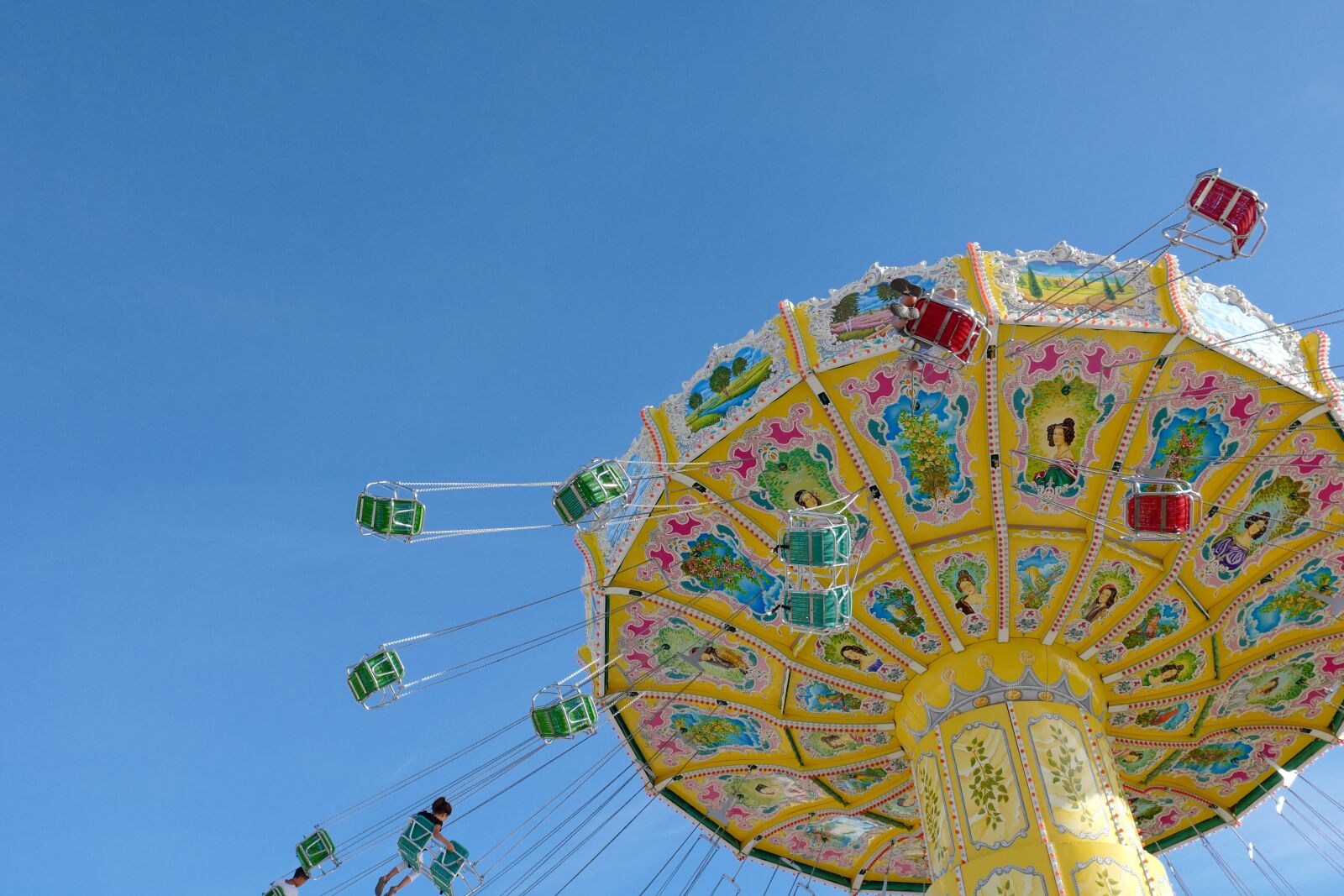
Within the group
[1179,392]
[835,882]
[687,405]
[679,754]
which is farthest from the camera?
[835,882]

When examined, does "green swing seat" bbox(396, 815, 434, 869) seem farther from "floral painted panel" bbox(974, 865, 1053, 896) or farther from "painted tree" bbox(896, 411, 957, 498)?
"painted tree" bbox(896, 411, 957, 498)

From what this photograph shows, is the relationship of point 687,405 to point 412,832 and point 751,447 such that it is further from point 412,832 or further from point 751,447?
point 412,832

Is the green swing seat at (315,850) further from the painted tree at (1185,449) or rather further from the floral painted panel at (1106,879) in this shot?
the painted tree at (1185,449)

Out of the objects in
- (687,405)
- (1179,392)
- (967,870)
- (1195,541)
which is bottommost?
(967,870)

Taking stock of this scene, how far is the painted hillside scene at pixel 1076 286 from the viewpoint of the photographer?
455 inches

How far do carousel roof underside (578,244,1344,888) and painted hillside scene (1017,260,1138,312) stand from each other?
2 cm

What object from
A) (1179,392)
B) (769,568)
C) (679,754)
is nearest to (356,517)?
(769,568)

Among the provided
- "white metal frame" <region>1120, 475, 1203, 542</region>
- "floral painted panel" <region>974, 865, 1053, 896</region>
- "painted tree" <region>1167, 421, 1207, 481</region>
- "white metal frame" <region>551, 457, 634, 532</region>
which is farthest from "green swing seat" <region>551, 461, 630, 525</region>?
"painted tree" <region>1167, 421, 1207, 481</region>

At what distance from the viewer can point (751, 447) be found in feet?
39.8

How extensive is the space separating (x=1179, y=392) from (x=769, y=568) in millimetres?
4671

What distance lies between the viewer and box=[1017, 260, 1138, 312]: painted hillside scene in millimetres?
11547

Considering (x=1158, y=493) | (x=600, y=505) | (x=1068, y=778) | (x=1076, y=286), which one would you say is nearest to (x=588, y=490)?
(x=600, y=505)

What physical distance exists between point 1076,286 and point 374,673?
869cm

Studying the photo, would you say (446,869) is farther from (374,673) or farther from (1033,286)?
(1033,286)
